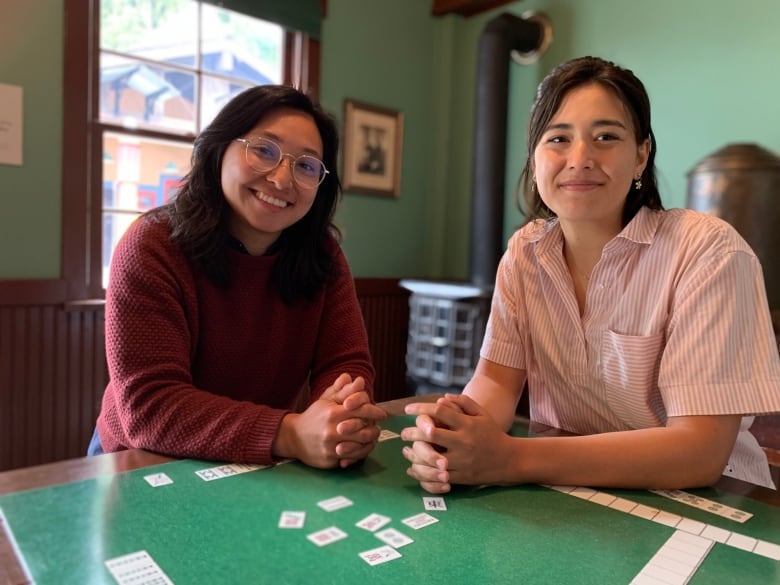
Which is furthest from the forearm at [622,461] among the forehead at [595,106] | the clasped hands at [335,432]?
the forehead at [595,106]

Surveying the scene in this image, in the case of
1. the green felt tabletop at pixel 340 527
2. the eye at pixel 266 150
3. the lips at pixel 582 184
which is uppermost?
the eye at pixel 266 150

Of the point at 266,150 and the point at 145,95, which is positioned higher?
the point at 145,95

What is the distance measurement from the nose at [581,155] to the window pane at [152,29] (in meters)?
2.48

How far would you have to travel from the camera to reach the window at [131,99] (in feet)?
8.86

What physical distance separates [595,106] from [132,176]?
2.43 m

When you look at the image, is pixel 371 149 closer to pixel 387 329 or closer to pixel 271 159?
pixel 387 329

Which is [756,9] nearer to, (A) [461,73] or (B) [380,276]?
(A) [461,73]

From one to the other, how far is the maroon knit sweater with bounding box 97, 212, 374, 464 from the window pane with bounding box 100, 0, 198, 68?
1999 millimetres

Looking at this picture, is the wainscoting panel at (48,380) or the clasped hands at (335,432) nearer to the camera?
the clasped hands at (335,432)

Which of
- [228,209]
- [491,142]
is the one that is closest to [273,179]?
[228,209]

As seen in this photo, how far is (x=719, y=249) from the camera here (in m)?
1.06

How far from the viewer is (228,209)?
1377 mm

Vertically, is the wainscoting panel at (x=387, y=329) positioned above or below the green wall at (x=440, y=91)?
below

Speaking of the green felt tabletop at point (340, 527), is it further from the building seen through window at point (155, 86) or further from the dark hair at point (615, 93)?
the building seen through window at point (155, 86)
